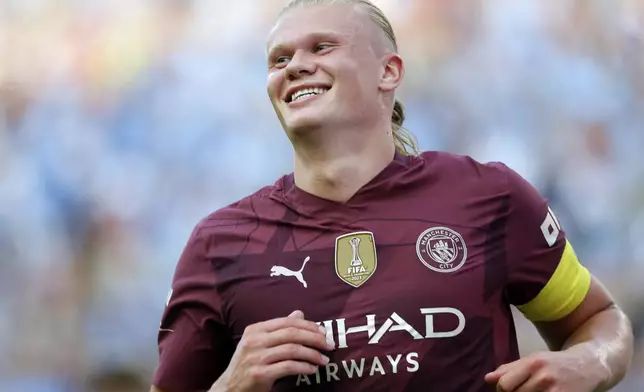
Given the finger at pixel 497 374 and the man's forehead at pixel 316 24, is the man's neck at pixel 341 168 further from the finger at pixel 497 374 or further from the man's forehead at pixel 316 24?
the finger at pixel 497 374

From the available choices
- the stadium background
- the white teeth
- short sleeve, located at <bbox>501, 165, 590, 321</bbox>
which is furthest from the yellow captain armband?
the stadium background

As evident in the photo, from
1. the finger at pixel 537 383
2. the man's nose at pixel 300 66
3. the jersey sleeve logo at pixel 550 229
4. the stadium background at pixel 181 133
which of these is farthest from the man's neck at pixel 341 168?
the stadium background at pixel 181 133

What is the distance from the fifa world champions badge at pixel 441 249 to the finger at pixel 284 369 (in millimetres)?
191

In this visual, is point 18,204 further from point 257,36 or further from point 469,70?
point 469,70

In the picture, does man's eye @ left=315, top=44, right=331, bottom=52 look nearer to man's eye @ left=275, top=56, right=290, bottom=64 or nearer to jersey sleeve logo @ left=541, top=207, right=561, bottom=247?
man's eye @ left=275, top=56, right=290, bottom=64

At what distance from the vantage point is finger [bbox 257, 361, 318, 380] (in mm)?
712

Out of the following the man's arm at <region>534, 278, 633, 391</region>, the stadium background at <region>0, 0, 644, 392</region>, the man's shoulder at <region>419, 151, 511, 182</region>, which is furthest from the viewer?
the stadium background at <region>0, 0, 644, 392</region>

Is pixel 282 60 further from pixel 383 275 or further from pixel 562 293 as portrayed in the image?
pixel 562 293

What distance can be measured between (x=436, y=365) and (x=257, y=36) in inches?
43.4

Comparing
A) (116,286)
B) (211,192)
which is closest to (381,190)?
(211,192)

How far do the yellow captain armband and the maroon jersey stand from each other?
0.05 ft

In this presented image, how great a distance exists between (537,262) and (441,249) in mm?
135

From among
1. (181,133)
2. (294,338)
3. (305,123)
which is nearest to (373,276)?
(294,338)

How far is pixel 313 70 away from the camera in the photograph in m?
0.94
